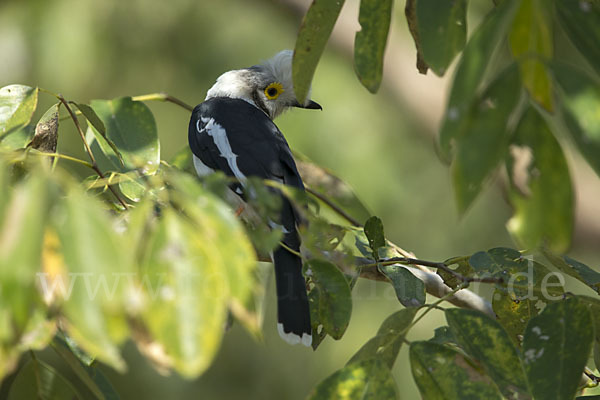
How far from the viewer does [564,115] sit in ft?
3.57

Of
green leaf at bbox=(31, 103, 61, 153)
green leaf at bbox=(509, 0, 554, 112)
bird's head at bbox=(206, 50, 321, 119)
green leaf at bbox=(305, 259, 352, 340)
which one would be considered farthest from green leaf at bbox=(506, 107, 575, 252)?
bird's head at bbox=(206, 50, 321, 119)

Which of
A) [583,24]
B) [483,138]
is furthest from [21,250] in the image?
[583,24]

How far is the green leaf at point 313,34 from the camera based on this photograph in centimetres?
146

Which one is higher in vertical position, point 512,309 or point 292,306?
point 512,309

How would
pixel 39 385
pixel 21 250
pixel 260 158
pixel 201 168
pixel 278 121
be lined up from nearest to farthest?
pixel 21 250 → pixel 39 385 → pixel 260 158 → pixel 201 168 → pixel 278 121

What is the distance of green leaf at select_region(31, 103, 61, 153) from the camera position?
83.0 inches

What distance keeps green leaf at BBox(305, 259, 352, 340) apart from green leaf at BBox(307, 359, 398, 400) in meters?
0.21

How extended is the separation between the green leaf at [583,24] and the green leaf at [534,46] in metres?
0.10

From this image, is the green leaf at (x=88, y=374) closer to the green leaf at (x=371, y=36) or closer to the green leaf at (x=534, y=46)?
the green leaf at (x=371, y=36)

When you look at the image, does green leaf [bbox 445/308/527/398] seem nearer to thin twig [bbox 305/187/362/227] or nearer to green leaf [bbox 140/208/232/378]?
green leaf [bbox 140/208/232/378]

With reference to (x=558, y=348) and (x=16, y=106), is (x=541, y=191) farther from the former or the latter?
(x=16, y=106)

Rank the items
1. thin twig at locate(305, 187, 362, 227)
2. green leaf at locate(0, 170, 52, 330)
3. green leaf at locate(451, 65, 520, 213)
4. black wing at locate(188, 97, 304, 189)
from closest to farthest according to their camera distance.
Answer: green leaf at locate(0, 170, 52, 330) → green leaf at locate(451, 65, 520, 213) → black wing at locate(188, 97, 304, 189) → thin twig at locate(305, 187, 362, 227)

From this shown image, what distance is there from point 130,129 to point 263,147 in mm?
520

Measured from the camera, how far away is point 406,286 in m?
1.91
